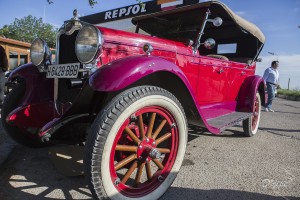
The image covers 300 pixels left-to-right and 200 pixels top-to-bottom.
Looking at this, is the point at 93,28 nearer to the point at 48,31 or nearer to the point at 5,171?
the point at 5,171

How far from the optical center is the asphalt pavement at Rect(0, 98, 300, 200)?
6.80ft

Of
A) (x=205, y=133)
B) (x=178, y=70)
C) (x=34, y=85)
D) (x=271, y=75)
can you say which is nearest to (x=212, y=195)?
(x=178, y=70)

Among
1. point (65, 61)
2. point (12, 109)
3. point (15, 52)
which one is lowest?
point (12, 109)

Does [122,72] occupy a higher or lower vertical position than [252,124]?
higher

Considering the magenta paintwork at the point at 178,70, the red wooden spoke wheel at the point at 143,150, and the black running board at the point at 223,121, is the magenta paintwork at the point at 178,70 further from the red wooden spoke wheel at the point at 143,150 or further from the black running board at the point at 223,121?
the red wooden spoke wheel at the point at 143,150

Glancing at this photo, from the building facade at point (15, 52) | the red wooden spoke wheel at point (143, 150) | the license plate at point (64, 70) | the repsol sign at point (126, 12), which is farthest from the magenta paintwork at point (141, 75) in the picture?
the repsol sign at point (126, 12)

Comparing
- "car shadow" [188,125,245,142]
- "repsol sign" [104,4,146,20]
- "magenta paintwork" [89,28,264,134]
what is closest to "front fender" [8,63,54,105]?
"magenta paintwork" [89,28,264,134]

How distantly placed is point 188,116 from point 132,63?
103 centimetres

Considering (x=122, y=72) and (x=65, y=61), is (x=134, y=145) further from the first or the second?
(x=65, y=61)

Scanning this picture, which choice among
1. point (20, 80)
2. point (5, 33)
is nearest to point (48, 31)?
point (5, 33)

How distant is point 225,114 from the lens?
3.60 meters

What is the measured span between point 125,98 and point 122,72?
18cm

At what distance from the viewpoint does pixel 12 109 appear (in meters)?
2.68

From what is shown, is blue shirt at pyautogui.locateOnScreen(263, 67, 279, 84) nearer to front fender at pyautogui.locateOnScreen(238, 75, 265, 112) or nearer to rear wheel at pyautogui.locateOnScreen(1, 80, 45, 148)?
front fender at pyautogui.locateOnScreen(238, 75, 265, 112)
